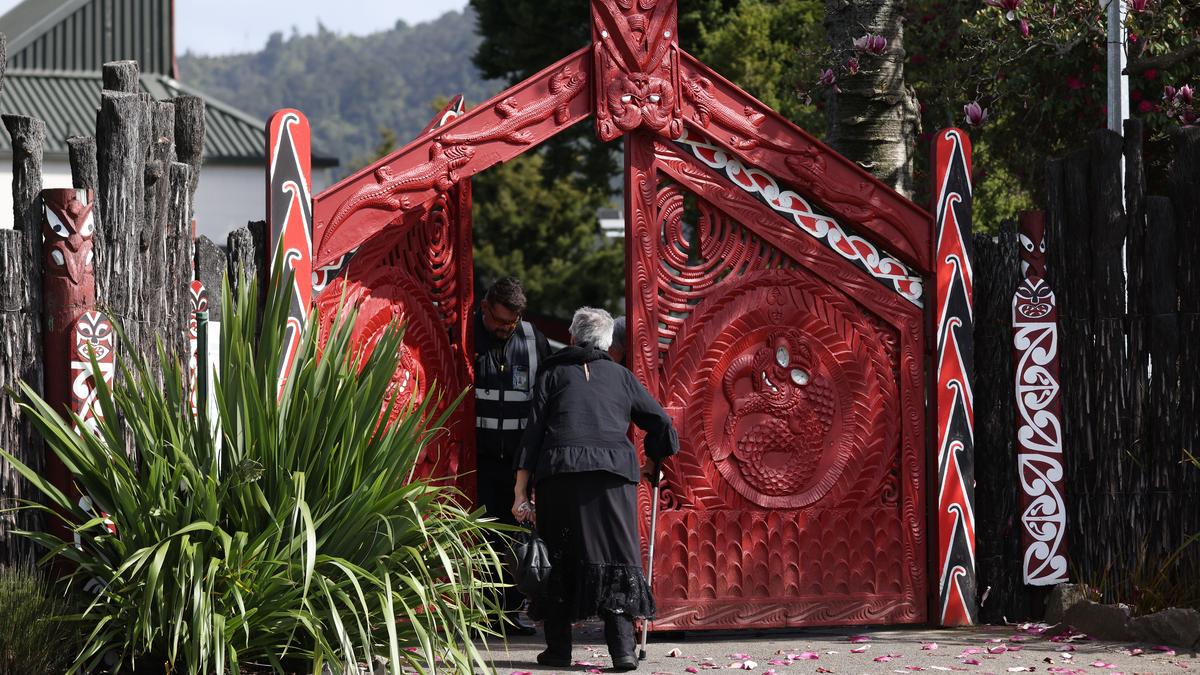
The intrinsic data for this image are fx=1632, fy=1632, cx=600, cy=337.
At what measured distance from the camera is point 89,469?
239 inches

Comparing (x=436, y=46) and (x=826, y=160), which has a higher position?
(x=436, y=46)

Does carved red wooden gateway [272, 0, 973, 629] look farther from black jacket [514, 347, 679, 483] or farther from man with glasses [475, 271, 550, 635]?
black jacket [514, 347, 679, 483]

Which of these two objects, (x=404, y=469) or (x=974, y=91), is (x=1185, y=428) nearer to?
(x=404, y=469)

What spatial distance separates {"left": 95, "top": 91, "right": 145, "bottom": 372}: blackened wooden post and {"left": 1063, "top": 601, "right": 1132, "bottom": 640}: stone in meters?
4.45

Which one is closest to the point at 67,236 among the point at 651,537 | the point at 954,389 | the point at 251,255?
the point at 251,255

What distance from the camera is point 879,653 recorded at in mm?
7410

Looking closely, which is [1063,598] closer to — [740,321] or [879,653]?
[879,653]

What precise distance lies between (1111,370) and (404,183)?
3546 millimetres

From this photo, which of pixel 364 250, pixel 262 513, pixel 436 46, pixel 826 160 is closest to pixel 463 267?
pixel 364 250

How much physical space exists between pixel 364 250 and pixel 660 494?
1842 mm

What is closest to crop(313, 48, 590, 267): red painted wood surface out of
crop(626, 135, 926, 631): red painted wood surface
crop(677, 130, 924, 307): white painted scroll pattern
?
crop(626, 135, 926, 631): red painted wood surface

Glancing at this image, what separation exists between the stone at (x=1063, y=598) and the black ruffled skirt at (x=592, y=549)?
209 cm

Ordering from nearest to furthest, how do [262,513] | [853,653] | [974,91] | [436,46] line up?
[262,513] → [853,653] → [974,91] → [436,46]

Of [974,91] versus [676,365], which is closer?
[676,365]
